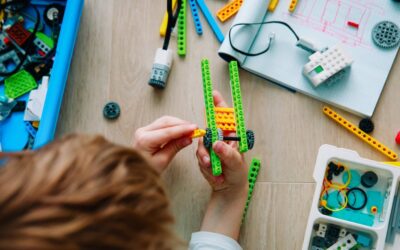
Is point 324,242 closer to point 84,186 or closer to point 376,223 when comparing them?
point 376,223

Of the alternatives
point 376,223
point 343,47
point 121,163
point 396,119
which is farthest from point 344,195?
point 121,163

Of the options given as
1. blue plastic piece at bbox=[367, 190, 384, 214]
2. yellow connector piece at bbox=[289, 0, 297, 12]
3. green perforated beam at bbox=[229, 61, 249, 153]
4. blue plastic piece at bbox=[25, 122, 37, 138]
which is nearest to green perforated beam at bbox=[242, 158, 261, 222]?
green perforated beam at bbox=[229, 61, 249, 153]

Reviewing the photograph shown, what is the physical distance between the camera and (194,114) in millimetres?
969

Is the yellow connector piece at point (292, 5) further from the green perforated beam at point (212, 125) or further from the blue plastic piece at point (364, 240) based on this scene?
the blue plastic piece at point (364, 240)

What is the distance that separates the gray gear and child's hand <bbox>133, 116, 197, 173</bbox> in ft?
1.45

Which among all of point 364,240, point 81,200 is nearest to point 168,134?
point 81,200

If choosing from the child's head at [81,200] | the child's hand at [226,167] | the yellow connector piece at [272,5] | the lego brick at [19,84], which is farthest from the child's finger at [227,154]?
the lego brick at [19,84]

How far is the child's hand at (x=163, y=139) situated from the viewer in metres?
0.81

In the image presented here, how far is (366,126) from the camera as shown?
0.94m

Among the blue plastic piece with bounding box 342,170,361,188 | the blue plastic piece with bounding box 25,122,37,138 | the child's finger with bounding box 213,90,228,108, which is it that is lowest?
the blue plastic piece with bounding box 25,122,37,138

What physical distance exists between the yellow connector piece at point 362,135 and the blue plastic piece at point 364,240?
170mm

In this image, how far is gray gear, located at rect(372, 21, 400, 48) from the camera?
3.13 ft

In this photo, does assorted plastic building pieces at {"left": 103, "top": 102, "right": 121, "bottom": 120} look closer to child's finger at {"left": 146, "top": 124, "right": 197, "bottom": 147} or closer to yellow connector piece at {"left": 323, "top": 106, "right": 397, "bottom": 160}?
child's finger at {"left": 146, "top": 124, "right": 197, "bottom": 147}

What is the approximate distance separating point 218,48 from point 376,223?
1.58 feet
